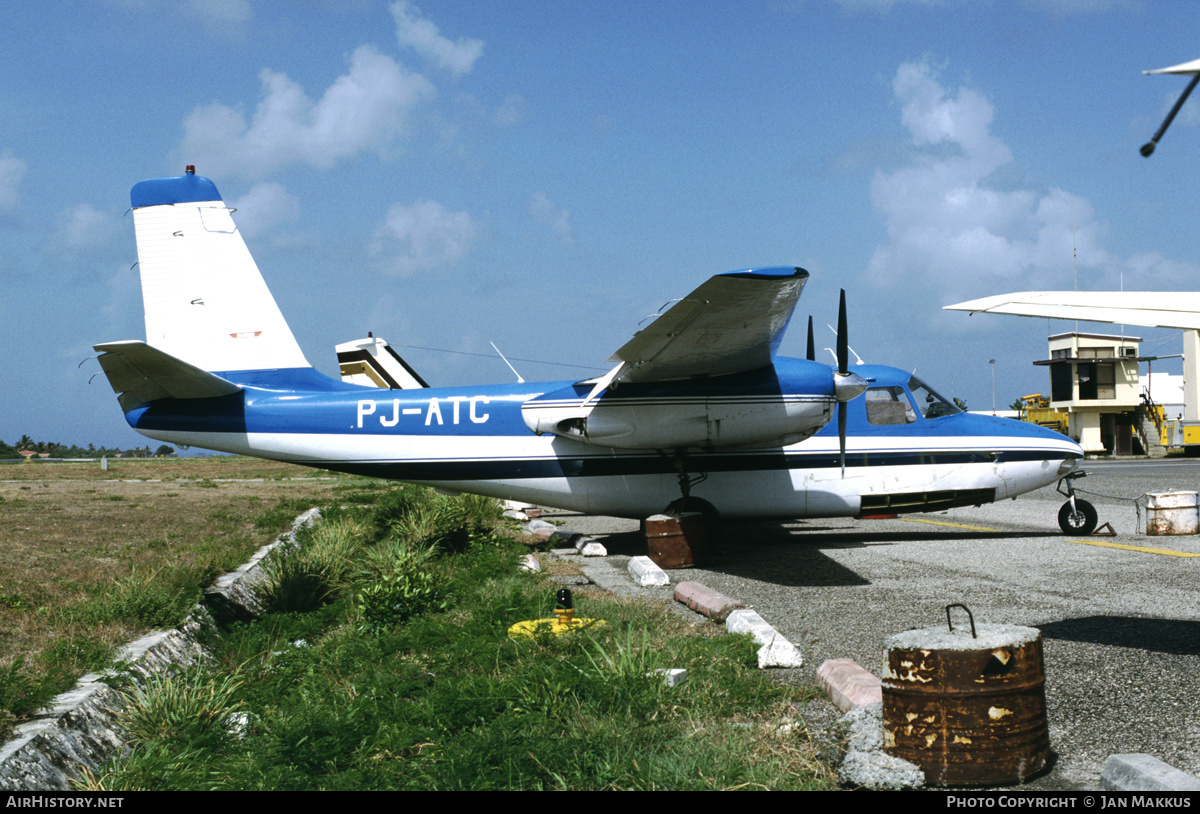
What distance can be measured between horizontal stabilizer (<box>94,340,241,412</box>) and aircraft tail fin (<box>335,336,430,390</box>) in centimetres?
938

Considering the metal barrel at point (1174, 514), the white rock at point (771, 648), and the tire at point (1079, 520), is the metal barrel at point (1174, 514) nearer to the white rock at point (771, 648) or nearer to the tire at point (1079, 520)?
the tire at point (1079, 520)

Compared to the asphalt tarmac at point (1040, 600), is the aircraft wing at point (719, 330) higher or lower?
higher

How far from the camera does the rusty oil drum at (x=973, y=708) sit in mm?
3838

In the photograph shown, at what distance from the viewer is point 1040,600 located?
8.10m

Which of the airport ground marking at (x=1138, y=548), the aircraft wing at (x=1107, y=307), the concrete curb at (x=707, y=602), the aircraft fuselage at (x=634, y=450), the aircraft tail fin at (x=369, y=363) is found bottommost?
the airport ground marking at (x=1138, y=548)

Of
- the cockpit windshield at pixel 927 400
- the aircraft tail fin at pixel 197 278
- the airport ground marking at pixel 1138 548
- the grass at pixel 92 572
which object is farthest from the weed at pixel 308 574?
the airport ground marking at pixel 1138 548

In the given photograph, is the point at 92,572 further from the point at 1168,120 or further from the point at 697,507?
the point at 1168,120

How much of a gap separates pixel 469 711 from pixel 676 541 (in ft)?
22.8

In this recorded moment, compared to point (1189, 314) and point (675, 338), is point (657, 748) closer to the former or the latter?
point (1189, 314)

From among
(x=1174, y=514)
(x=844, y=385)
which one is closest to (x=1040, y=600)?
(x=844, y=385)

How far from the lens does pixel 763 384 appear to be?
477 inches

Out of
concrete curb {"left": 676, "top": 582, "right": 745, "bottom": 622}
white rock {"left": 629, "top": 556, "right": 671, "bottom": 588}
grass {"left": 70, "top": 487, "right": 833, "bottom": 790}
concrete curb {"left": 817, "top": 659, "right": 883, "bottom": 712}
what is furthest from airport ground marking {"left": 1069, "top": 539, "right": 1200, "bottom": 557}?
concrete curb {"left": 817, "top": 659, "right": 883, "bottom": 712}

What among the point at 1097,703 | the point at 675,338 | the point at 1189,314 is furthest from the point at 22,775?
the point at 675,338

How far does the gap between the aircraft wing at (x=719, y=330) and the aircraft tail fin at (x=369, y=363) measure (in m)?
12.0
